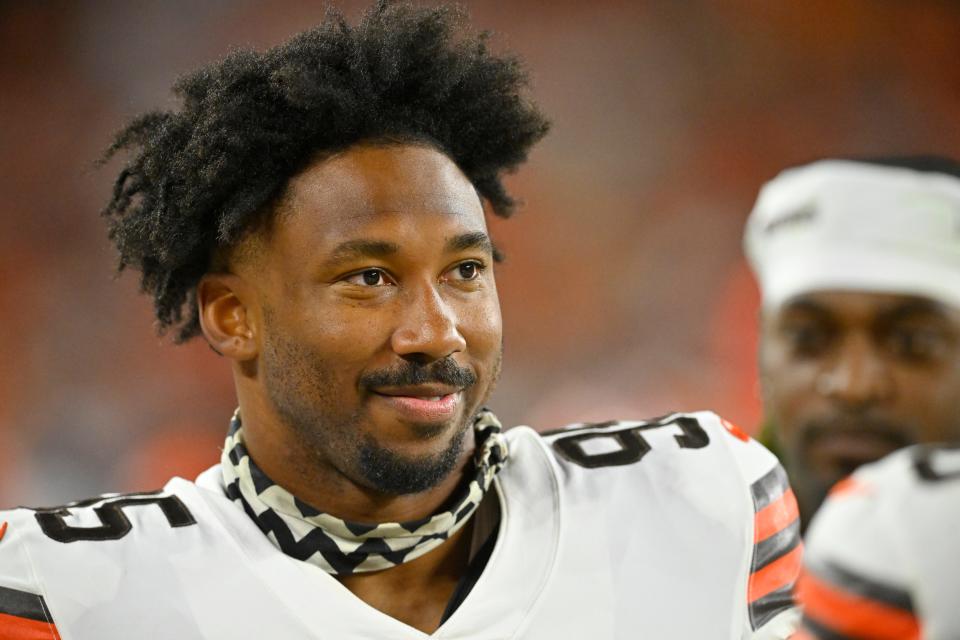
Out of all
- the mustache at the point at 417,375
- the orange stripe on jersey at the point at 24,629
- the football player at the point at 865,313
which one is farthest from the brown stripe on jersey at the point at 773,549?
the orange stripe on jersey at the point at 24,629

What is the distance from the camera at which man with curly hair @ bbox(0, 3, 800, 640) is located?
1692mm

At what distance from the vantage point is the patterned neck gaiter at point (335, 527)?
1750 mm

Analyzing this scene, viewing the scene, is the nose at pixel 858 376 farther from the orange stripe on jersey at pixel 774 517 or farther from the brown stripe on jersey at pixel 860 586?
the brown stripe on jersey at pixel 860 586

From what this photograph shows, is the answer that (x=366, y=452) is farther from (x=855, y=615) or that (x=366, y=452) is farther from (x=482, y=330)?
(x=855, y=615)

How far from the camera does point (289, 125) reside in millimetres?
1813

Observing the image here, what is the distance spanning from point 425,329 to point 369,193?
0.22 m

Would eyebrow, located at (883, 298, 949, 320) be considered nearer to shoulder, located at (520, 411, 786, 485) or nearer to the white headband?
the white headband

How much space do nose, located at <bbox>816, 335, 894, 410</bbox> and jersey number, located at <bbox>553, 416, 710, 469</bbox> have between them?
582mm

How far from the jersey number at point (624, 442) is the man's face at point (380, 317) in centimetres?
26

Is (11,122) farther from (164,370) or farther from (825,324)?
(825,324)

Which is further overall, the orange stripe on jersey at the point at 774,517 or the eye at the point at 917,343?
the orange stripe on jersey at the point at 774,517

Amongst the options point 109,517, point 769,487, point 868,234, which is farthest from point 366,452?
point 868,234

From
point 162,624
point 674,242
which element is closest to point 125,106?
point 674,242

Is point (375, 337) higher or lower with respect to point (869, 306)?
higher
